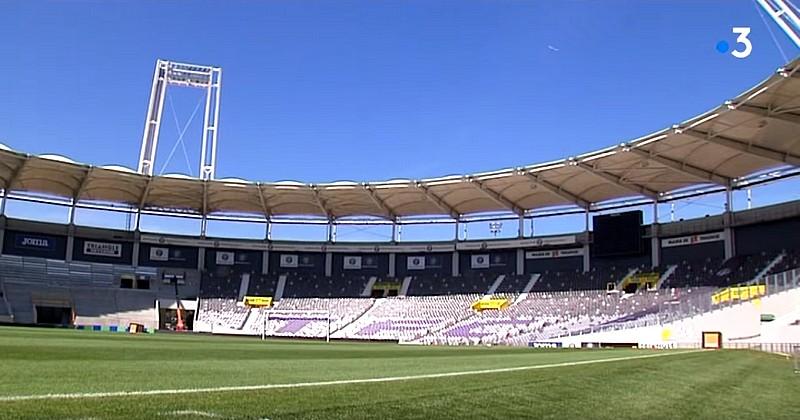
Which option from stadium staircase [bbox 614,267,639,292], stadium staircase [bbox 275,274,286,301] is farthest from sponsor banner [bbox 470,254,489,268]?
stadium staircase [bbox 275,274,286,301]

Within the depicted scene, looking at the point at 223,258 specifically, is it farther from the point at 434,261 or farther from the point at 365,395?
the point at 365,395

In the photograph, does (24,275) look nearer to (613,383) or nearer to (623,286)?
(623,286)

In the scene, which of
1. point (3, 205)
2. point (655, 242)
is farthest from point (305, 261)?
point (655, 242)

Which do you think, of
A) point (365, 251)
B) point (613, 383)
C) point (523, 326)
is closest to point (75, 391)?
point (613, 383)

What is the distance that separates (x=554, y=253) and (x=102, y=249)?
40.1 m

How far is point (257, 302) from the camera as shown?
63094mm

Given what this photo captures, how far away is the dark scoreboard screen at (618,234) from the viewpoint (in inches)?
2186

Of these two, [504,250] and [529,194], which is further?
[504,250]

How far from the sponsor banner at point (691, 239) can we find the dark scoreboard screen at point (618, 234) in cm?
201

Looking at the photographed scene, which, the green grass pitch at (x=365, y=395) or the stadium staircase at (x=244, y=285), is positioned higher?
the stadium staircase at (x=244, y=285)

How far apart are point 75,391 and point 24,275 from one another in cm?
5840

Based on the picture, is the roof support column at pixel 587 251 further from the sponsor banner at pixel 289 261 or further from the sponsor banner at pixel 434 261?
the sponsor banner at pixel 289 261

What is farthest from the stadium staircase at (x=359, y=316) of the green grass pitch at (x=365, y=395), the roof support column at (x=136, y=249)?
the green grass pitch at (x=365, y=395)

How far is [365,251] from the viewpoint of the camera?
67.5m
